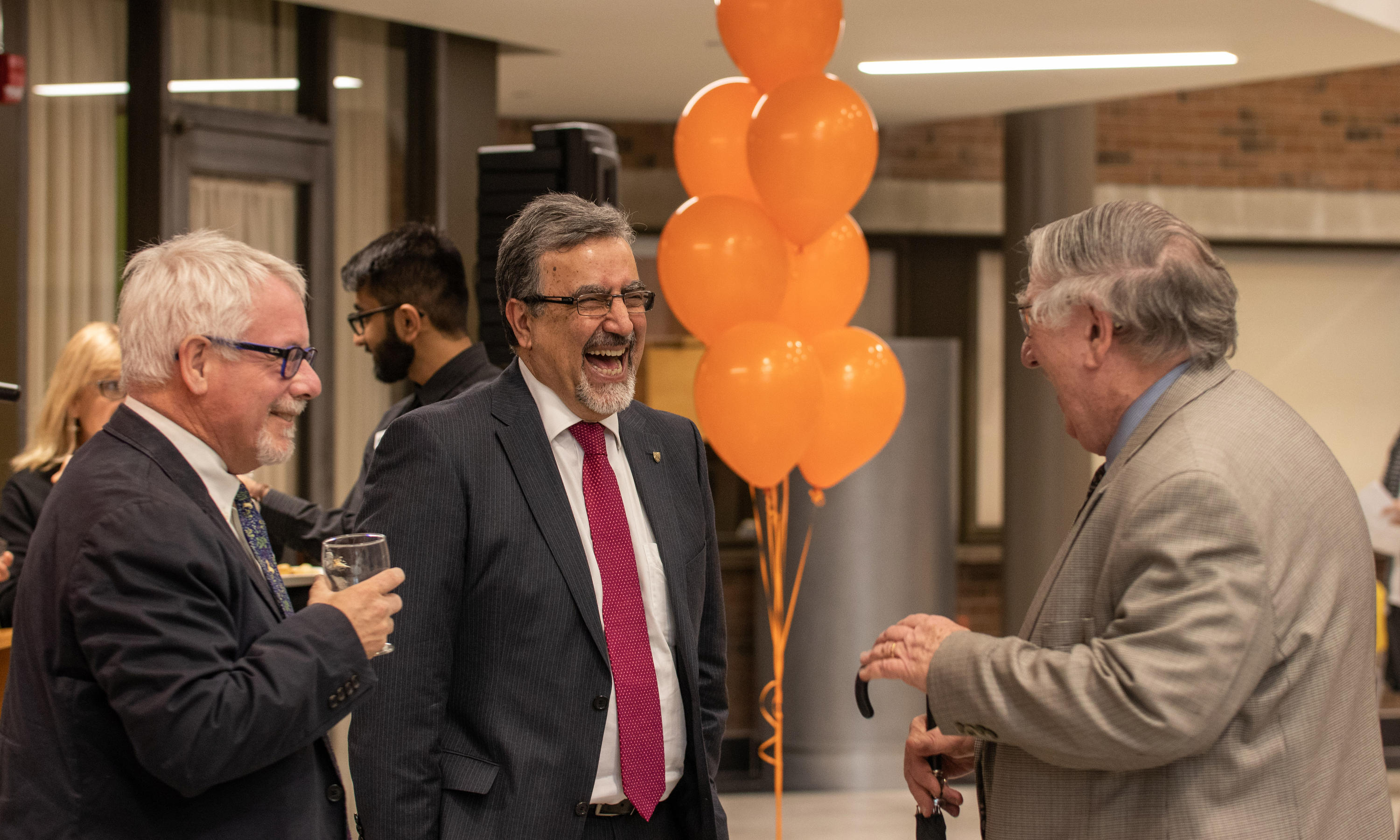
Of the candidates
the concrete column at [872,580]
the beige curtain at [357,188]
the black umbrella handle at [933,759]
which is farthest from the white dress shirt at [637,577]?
the concrete column at [872,580]

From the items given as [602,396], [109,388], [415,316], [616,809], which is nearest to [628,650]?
[616,809]

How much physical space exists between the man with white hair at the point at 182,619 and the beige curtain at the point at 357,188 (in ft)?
11.1

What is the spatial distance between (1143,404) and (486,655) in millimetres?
961

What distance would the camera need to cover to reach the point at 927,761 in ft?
6.11

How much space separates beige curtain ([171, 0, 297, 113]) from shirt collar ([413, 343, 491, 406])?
2.03m

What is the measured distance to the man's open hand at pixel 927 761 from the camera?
183cm

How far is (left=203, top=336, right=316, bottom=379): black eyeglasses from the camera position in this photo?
1541 millimetres

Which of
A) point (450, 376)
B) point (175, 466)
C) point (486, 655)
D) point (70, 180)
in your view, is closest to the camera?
point (175, 466)

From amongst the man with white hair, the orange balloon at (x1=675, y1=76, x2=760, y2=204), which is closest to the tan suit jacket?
the man with white hair

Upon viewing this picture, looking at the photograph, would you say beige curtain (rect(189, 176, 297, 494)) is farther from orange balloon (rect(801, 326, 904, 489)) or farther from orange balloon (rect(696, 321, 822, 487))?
orange balloon (rect(801, 326, 904, 489))

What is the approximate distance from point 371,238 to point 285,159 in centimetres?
47

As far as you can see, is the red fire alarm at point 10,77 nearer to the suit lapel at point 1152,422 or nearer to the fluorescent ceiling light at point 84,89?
the fluorescent ceiling light at point 84,89

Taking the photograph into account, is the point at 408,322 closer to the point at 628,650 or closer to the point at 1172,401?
the point at 628,650

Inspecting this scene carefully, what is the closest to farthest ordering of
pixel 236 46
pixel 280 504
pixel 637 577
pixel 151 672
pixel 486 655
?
1. pixel 151 672
2. pixel 486 655
3. pixel 637 577
4. pixel 280 504
5. pixel 236 46
